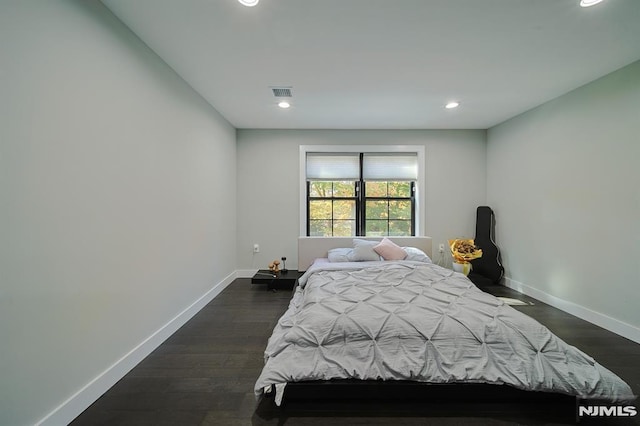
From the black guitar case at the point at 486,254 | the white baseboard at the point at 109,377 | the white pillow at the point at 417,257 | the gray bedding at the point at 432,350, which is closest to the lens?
the white baseboard at the point at 109,377

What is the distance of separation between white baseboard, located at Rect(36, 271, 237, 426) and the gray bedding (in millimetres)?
1077

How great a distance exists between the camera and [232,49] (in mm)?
2092

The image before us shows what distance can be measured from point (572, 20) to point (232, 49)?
2.56 meters

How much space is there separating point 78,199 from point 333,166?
3401 mm

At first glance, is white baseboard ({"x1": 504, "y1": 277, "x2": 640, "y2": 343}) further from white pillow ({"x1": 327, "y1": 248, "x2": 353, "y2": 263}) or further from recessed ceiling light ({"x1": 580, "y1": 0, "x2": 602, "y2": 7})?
recessed ceiling light ({"x1": 580, "y1": 0, "x2": 602, "y2": 7})

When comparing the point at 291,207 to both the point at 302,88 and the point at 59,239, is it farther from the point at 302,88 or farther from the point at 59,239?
the point at 59,239

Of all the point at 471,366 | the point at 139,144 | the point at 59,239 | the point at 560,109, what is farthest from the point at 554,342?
the point at 139,144

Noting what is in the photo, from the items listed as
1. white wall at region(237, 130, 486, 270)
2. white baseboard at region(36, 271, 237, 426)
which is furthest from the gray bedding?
white wall at region(237, 130, 486, 270)

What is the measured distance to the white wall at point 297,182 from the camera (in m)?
4.25

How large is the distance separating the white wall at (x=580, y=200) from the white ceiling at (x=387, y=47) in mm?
335

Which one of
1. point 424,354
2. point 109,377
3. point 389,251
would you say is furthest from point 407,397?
point 389,251

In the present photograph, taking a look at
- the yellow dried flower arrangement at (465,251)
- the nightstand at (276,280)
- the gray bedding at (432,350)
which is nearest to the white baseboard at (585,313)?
the yellow dried flower arrangement at (465,251)

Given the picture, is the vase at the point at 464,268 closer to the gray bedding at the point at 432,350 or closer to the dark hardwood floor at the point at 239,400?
the dark hardwood floor at the point at 239,400

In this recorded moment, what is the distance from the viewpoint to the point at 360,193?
4379 millimetres
